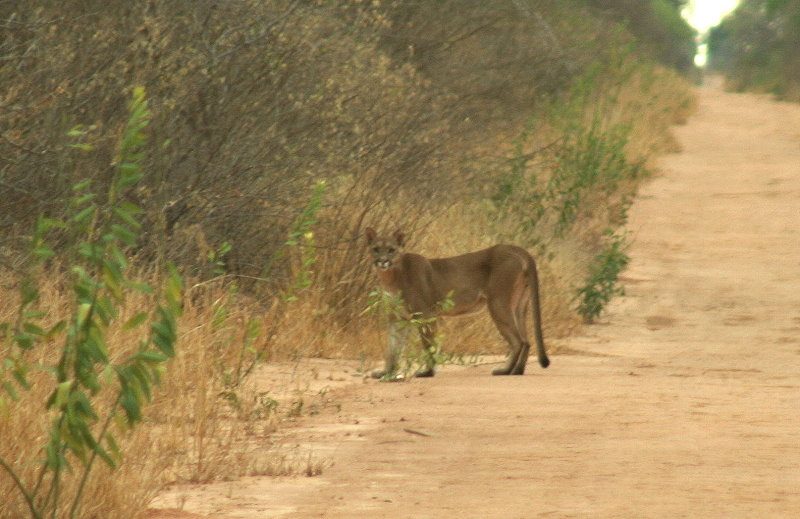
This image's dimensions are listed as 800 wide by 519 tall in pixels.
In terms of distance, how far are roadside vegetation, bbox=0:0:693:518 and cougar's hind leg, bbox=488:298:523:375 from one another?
95 centimetres

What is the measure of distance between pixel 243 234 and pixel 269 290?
44 centimetres

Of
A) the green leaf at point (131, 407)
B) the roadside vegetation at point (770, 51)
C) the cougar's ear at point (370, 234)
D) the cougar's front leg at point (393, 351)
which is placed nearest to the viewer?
the green leaf at point (131, 407)

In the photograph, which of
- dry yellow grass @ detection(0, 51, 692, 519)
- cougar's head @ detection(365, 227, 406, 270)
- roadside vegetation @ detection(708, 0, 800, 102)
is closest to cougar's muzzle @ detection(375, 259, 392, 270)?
cougar's head @ detection(365, 227, 406, 270)

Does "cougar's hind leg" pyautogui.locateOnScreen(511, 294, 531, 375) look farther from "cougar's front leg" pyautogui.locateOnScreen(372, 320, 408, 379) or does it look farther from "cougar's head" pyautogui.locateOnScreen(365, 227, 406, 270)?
"cougar's head" pyautogui.locateOnScreen(365, 227, 406, 270)

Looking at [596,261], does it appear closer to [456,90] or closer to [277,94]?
[456,90]

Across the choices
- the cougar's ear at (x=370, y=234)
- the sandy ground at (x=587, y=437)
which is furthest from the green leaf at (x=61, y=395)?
the cougar's ear at (x=370, y=234)

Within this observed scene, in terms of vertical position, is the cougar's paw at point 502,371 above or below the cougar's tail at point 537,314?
below

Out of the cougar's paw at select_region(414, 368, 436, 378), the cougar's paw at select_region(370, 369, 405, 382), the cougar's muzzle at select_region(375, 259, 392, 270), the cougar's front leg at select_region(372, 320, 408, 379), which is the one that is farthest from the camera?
the cougar's muzzle at select_region(375, 259, 392, 270)

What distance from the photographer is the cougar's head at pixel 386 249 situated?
9.82 metres

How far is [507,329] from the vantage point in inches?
392

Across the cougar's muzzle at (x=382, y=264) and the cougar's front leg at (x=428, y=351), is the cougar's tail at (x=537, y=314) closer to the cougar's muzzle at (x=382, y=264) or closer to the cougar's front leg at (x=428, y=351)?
the cougar's front leg at (x=428, y=351)

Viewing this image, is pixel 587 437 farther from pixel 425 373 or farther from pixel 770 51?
pixel 770 51

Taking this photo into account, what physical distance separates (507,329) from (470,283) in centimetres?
40

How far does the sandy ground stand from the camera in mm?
5645
